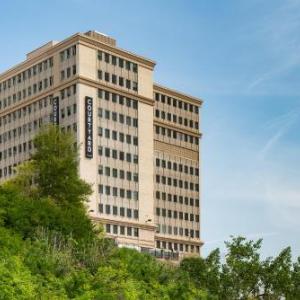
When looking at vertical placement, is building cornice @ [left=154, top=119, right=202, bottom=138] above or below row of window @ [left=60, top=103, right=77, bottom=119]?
above

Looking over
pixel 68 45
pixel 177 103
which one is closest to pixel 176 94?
pixel 177 103

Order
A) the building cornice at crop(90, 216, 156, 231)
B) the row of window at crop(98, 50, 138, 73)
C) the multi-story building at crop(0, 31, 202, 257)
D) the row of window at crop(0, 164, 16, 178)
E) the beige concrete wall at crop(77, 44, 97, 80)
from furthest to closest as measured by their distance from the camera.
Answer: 1. the row of window at crop(0, 164, 16, 178)
2. the row of window at crop(98, 50, 138, 73)
3. the multi-story building at crop(0, 31, 202, 257)
4. the beige concrete wall at crop(77, 44, 97, 80)
5. the building cornice at crop(90, 216, 156, 231)

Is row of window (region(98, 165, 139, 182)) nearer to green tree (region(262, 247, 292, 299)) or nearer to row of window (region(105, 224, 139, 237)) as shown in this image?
row of window (region(105, 224, 139, 237))

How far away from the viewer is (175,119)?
131 metres

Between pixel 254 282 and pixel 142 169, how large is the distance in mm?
61173

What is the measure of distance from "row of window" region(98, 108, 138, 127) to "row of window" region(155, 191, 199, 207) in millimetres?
14981

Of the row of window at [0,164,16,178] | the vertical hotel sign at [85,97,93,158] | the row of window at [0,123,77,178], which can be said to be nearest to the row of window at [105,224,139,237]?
the vertical hotel sign at [85,97,93,158]

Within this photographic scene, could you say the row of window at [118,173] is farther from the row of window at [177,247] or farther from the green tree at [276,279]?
the green tree at [276,279]

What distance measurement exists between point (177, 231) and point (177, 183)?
808cm

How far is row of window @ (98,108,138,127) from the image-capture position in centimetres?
11081

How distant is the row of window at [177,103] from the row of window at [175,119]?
5.76ft

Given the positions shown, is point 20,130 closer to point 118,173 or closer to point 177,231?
point 118,173

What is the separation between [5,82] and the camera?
126688 mm

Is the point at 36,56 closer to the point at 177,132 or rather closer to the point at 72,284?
the point at 177,132
